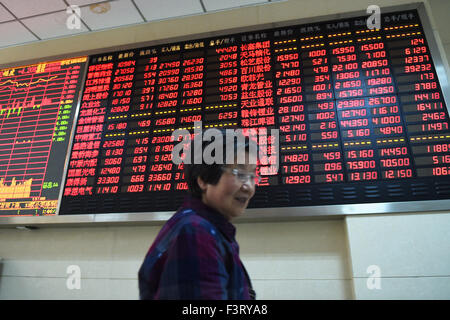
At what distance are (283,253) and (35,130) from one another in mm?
2424

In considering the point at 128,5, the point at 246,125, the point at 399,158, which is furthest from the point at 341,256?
the point at 128,5

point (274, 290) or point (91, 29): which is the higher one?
point (91, 29)

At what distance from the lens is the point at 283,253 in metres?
2.21

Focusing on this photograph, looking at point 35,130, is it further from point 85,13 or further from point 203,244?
point 203,244

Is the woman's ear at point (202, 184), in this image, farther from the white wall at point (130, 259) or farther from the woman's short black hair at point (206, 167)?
the white wall at point (130, 259)

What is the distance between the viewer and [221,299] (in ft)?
2.08

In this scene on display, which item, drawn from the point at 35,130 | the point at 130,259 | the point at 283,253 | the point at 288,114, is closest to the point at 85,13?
the point at 35,130

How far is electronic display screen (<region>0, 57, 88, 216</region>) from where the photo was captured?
8.60 feet

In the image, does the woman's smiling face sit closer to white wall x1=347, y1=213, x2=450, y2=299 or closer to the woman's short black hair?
the woman's short black hair

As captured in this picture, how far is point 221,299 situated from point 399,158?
74.0 inches

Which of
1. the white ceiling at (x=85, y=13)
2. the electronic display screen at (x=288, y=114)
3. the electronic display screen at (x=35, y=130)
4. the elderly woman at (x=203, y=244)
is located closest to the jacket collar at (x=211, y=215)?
the elderly woman at (x=203, y=244)

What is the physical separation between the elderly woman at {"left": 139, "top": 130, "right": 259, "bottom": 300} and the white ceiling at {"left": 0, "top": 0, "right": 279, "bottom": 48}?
250cm

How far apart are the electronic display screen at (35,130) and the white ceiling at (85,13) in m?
0.40
